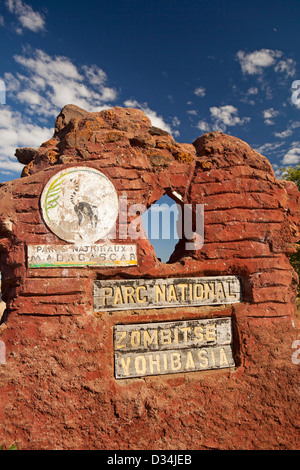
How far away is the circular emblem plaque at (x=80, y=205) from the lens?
2934 millimetres

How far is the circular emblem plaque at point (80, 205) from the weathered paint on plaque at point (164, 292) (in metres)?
0.56

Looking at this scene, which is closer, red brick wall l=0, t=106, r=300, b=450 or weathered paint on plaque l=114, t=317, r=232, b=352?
red brick wall l=0, t=106, r=300, b=450

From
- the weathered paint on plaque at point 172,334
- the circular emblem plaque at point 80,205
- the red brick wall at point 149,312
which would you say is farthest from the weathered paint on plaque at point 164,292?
the circular emblem plaque at point 80,205

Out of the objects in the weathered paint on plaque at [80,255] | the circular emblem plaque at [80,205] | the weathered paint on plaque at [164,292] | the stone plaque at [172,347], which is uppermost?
the circular emblem plaque at [80,205]

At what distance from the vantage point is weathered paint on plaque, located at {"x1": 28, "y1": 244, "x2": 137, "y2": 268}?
285 cm

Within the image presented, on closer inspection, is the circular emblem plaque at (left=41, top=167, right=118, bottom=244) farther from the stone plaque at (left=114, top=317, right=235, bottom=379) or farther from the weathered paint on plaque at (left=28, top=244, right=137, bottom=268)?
the stone plaque at (left=114, top=317, right=235, bottom=379)

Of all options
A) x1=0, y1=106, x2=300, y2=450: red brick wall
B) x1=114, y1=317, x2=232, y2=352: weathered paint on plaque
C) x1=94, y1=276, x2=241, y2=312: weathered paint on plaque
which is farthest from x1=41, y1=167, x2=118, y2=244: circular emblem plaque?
Answer: x1=114, y1=317, x2=232, y2=352: weathered paint on plaque

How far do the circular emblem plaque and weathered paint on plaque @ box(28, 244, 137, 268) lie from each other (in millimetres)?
104

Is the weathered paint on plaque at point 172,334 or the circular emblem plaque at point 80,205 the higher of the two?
the circular emblem plaque at point 80,205

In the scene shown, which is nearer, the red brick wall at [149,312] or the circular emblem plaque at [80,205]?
the red brick wall at [149,312]

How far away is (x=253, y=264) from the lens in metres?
3.21

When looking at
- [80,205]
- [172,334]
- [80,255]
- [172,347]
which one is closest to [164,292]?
[172,334]

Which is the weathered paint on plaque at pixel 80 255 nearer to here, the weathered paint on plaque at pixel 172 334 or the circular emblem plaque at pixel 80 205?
the circular emblem plaque at pixel 80 205
